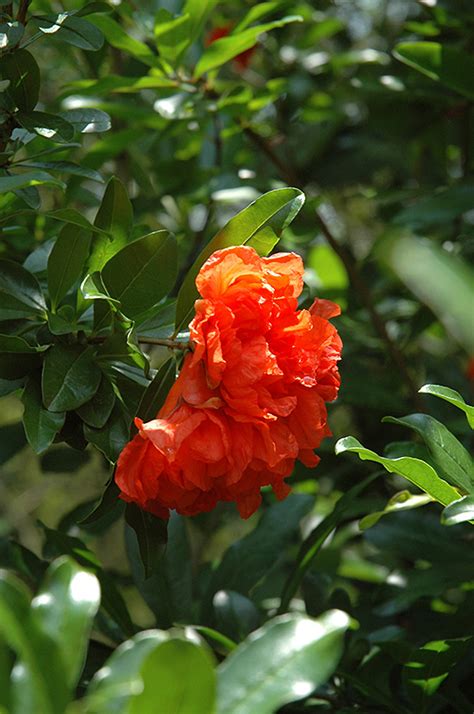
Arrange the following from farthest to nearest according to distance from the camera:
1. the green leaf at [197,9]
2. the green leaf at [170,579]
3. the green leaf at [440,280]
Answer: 1. the green leaf at [197,9]
2. the green leaf at [170,579]
3. the green leaf at [440,280]

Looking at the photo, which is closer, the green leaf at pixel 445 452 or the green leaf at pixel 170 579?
the green leaf at pixel 445 452

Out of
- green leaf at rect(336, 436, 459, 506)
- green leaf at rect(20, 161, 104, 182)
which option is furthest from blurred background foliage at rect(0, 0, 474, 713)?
green leaf at rect(336, 436, 459, 506)

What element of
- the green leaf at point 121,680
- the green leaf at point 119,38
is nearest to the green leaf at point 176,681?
the green leaf at point 121,680

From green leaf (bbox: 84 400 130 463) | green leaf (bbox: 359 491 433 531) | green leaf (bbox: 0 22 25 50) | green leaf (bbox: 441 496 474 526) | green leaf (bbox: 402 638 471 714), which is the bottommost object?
green leaf (bbox: 402 638 471 714)

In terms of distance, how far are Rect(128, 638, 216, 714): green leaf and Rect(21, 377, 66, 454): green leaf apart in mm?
302

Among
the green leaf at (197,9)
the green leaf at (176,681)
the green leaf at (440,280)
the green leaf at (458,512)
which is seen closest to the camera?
the green leaf at (440,280)

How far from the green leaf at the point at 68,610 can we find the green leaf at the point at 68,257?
35 centimetres

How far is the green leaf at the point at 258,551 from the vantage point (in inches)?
41.6

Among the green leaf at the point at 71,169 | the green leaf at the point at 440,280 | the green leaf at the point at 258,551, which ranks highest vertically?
the green leaf at the point at 440,280

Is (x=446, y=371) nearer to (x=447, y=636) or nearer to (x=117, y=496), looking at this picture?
(x=447, y=636)

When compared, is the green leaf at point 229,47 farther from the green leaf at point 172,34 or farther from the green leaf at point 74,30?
Result: the green leaf at point 74,30

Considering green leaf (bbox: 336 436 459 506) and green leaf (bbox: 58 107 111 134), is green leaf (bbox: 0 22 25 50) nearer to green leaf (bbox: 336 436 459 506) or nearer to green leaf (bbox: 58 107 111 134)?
green leaf (bbox: 58 107 111 134)

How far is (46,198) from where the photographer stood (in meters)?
1.61

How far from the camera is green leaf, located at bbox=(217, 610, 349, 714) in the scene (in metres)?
0.45
